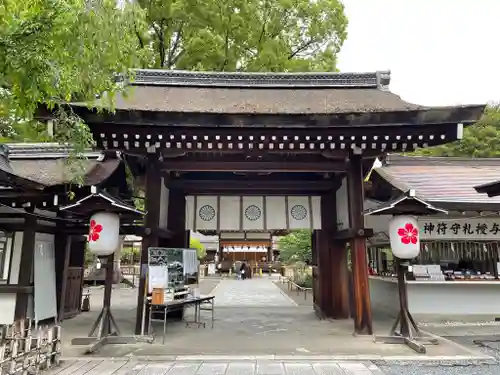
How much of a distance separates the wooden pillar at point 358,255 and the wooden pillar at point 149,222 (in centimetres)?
383

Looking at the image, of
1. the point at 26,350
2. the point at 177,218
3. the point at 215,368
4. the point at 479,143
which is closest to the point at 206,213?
the point at 177,218

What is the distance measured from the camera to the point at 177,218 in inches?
358

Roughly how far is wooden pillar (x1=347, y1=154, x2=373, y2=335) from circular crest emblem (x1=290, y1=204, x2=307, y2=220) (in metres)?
1.50

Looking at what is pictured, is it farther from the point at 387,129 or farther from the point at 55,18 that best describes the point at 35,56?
the point at 387,129

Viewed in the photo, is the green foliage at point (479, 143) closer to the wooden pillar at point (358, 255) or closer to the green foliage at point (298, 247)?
the green foliage at point (298, 247)

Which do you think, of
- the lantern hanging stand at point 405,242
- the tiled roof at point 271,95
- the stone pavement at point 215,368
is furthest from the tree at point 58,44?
the lantern hanging stand at point 405,242

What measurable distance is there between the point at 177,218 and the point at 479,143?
73.0ft

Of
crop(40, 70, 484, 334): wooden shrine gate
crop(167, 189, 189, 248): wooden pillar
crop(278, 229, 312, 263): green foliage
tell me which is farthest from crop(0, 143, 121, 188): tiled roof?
crop(278, 229, 312, 263): green foliage

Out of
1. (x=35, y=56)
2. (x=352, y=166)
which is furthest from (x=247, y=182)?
(x=35, y=56)

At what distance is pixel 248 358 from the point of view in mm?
5625

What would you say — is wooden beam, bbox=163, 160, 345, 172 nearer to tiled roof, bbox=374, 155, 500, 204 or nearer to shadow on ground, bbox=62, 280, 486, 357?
tiled roof, bbox=374, 155, 500, 204

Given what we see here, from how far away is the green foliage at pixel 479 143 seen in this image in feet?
76.3

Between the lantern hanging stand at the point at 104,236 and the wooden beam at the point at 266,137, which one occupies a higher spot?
the wooden beam at the point at 266,137

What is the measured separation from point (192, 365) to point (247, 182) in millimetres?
4201
